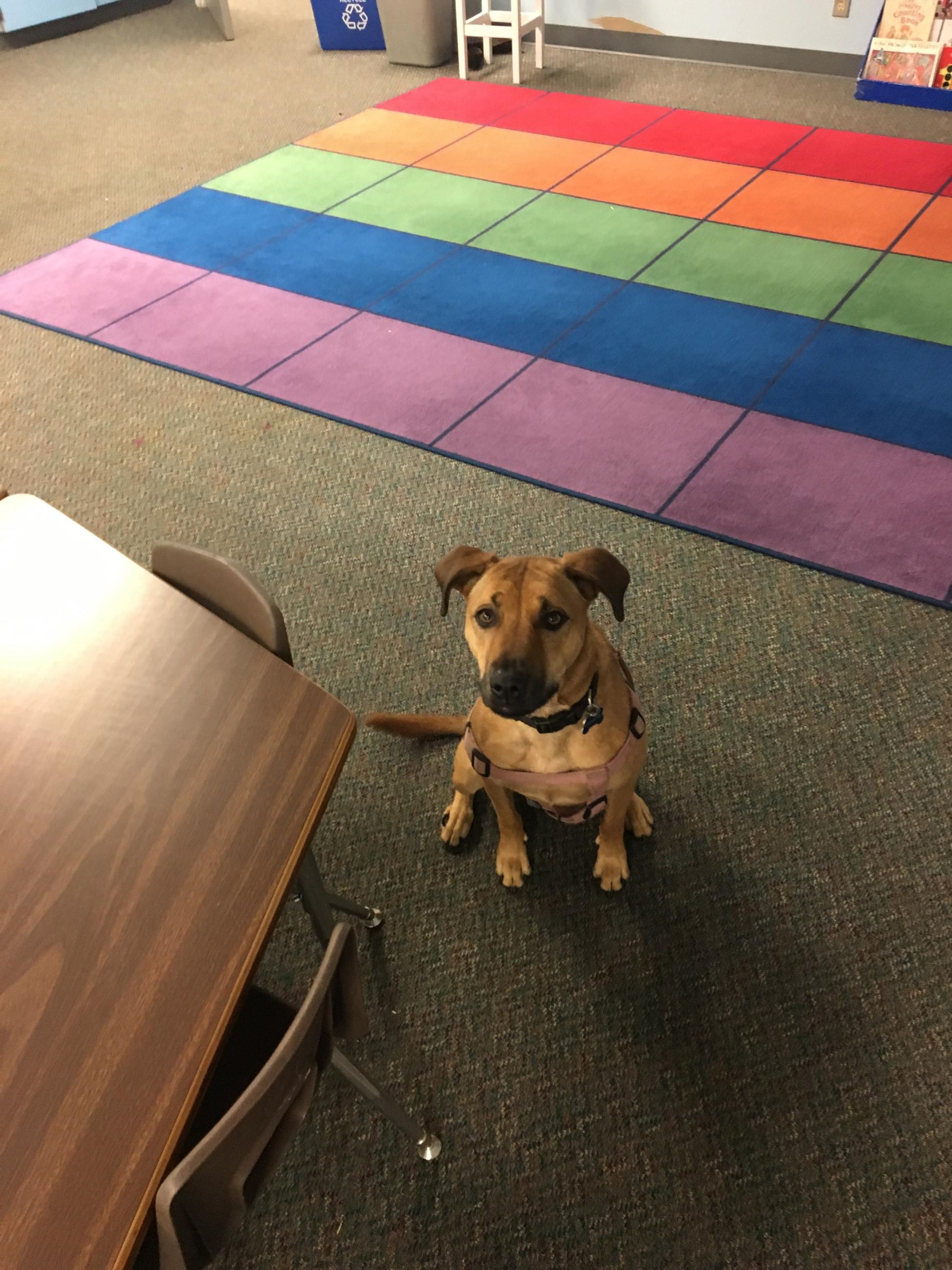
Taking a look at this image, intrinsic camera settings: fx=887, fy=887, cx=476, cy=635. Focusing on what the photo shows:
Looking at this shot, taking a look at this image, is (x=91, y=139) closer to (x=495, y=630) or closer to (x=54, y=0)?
(x=54, y=0)

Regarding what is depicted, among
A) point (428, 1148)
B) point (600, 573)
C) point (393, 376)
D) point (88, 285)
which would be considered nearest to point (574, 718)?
point (600, 573)

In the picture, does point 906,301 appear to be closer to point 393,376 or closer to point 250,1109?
point 393,376

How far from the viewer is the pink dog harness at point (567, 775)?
1.64 meters

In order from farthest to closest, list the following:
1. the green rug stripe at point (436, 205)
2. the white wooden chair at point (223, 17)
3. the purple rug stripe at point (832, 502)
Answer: the white wooden chair at point (223, 17) < the green rug stripe at point (436, 205) < the purple rug stripe at point (832, 502)

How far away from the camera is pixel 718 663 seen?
7.45 ft

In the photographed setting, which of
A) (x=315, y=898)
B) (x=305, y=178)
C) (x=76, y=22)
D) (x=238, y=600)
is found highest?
(x=238, y=600)

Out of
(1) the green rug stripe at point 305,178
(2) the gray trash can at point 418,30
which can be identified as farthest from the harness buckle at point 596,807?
(2) the gray trash can at point 418,30

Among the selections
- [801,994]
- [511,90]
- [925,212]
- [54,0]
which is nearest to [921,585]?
[801,994]

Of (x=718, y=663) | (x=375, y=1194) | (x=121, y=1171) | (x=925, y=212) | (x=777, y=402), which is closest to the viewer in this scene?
(x=121, y=1171)

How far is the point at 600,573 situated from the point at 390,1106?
3.10ft

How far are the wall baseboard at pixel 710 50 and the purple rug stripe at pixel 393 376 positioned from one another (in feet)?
12.2

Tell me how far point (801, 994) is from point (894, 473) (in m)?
1.73

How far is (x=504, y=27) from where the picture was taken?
222 inches

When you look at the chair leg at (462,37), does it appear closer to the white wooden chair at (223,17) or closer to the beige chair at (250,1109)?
the white wooden chair at (223,17)
